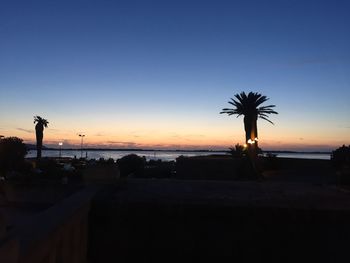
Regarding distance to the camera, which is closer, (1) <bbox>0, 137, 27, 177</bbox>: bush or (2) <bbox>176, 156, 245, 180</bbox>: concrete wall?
(2) <bbox>176, 156, 245, 180</bbox>: concrete wall

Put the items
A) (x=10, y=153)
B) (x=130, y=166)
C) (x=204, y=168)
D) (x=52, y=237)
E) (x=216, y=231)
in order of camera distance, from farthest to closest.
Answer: (x=10, y=153)
(x=130, y=166)
(x=204, y=168)
(x=216, y=231)
(x=52, y=237)

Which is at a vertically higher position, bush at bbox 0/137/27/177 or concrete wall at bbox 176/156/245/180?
bush at bbox 0/137/27/177

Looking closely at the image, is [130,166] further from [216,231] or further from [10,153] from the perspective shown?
[216,231]

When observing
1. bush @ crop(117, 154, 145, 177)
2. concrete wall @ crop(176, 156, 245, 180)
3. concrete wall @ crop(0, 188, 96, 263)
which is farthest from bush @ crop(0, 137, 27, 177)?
concrete wall @ crop(0, 188, 96, 263)

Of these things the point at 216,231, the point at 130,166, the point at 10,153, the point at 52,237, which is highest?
the point at 10,153

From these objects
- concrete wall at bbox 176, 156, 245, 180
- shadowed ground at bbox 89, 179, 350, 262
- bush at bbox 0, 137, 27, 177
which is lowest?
shadowed ground at bbox 89, 179, 350, 262

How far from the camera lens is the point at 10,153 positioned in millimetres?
30391

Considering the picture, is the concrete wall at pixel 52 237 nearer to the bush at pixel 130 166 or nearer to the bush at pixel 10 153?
the bush at pixel 130 166

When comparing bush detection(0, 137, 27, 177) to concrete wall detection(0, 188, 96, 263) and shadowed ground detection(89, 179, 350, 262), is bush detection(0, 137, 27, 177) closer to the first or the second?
shadowed ground detection(89, 179, 350, 262)

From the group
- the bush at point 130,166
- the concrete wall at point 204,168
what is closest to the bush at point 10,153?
the bush at point 130,166

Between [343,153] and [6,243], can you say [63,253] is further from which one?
[343,153]

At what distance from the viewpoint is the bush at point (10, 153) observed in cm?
2916

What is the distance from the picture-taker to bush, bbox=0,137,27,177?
29.2 m

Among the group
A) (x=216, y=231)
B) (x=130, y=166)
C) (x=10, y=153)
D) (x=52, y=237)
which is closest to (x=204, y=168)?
(x=130, y=166)
